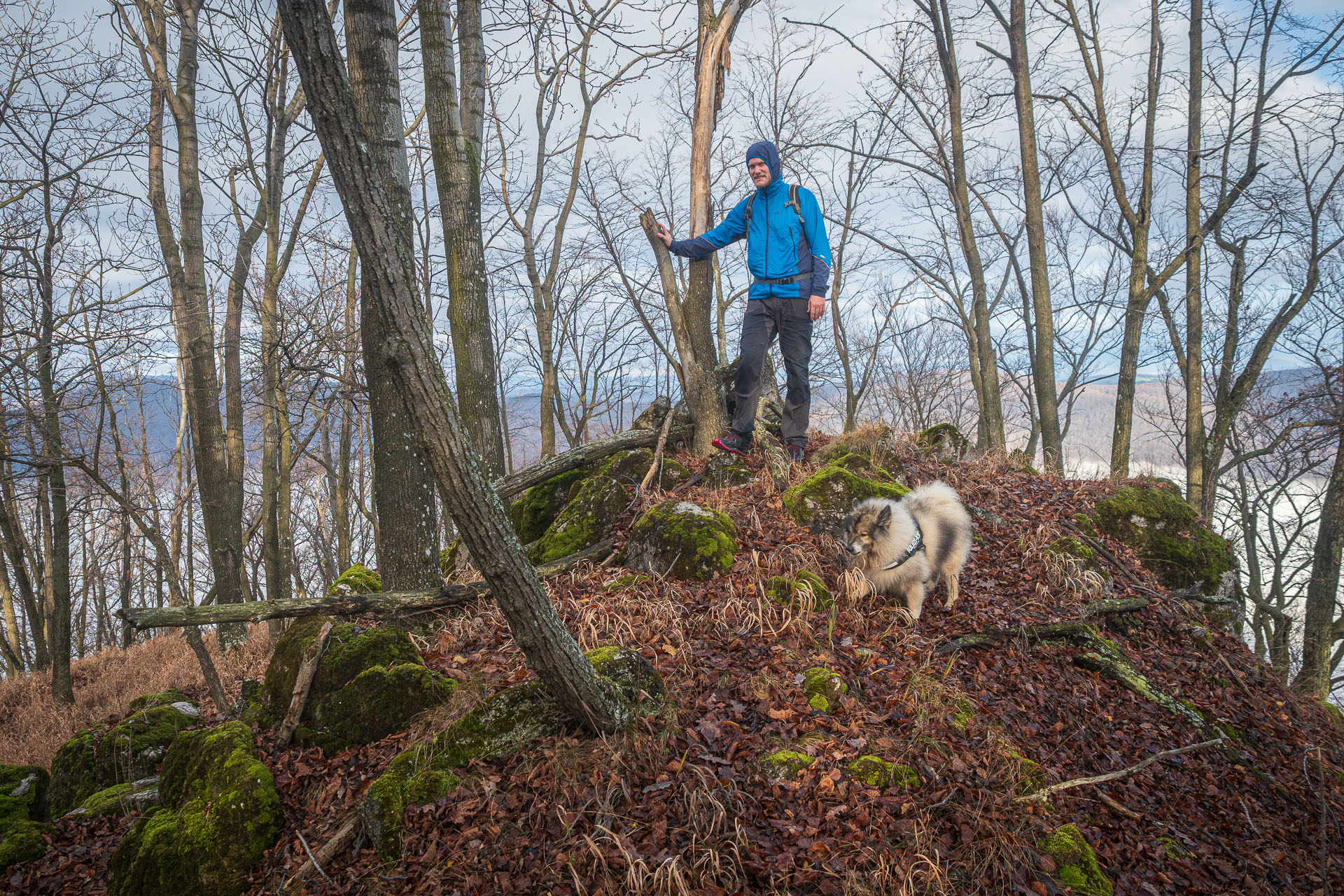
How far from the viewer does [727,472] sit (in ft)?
22.1

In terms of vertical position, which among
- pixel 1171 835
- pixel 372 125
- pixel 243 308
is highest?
pixel 243 308

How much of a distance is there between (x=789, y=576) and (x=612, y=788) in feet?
8.03

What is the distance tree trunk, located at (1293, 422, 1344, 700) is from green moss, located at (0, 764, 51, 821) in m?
15.3

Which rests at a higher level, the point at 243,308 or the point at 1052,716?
the point at 243,308

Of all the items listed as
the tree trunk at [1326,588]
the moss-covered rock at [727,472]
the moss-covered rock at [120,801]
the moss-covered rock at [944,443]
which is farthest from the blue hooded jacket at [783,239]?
the tree trunk at [1326,588]

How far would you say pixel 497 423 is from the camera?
5941mm

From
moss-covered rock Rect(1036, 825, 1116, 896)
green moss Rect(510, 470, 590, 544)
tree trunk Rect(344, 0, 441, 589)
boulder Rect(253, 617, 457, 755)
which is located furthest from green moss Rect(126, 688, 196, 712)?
moss-covered rock Rect(1036, 825, 1116, 896)

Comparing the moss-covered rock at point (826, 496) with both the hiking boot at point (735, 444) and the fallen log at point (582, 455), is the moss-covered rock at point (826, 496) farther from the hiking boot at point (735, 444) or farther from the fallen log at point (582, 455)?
the fallen log at point (582, 455)

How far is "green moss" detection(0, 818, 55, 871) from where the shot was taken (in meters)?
4.05

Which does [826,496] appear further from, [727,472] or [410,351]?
[410,351]

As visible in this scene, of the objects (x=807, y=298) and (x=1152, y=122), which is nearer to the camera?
(x=807, y=298)

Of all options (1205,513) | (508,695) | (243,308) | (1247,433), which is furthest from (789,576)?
(1247,433)

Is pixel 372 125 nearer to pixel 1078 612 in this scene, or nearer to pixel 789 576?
pixel 789 576

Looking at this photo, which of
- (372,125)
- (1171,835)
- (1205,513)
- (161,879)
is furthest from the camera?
(1205,513)
